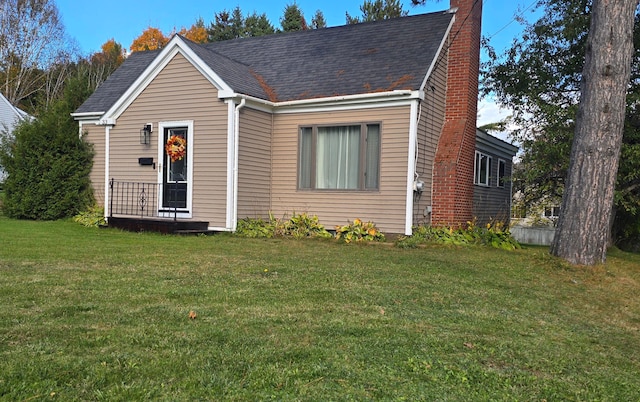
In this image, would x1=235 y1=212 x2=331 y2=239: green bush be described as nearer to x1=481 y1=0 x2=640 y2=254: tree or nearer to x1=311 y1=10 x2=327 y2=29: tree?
x1=481 y1=0 x2=640 y2=254: tree

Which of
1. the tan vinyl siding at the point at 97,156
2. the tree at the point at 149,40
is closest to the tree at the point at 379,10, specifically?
the tree at the point at 149,40

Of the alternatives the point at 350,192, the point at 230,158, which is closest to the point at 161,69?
the point at 230,158

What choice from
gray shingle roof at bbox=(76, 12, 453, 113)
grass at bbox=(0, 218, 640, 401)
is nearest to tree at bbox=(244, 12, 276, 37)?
gray shingle roof at bbox=(76, 12, 453, 113)

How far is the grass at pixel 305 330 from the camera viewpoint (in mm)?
2709

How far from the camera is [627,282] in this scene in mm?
6766

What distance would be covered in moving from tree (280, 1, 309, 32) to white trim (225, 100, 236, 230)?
93.3 feet

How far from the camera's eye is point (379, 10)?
37.1m

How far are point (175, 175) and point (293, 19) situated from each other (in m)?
28.9

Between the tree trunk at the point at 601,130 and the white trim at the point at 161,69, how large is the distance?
6.37 meters

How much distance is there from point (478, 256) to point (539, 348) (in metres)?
4.70

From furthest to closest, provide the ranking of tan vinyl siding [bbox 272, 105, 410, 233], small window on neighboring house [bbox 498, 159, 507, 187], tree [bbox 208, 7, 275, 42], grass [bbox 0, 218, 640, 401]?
tree [bbox 208, 7, 275, 42]
small window on neighboring house [bbox 498, 159, 507, 187]
tan vinyl siding [bbox 272, 105, 410, 233]
grass [bbox 0, 218, 640, 401]

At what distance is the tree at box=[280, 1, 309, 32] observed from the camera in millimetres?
37156

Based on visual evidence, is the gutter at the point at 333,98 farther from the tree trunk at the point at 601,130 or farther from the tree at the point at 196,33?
the tree at the point at 196,33

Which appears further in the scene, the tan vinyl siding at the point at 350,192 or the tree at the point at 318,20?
the tree at the point at 318,20
